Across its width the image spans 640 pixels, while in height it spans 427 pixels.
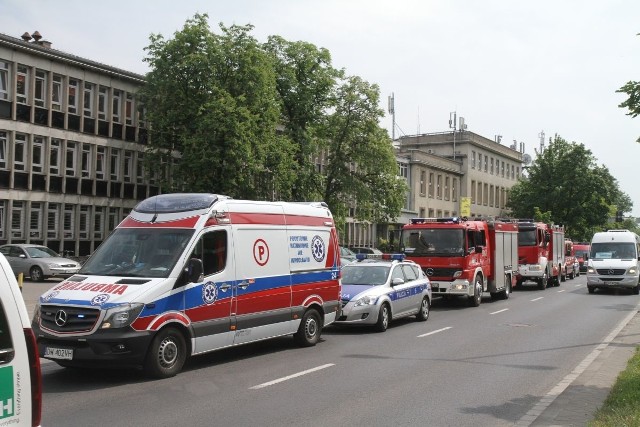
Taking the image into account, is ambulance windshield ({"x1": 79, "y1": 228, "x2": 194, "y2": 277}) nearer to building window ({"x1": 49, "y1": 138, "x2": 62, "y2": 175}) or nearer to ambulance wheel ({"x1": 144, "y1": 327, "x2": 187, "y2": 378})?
ambulance wheel ({"x1": 144, "y1": 327, "x2": 187, "y2": 378})

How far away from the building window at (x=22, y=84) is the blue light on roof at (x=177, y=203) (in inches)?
1145

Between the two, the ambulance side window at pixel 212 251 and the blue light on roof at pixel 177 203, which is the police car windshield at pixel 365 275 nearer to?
the ambulance side window at pixel 212 251

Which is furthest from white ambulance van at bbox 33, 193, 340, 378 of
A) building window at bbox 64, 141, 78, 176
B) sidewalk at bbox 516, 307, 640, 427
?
building window at bbox 64, 141, 78, 176

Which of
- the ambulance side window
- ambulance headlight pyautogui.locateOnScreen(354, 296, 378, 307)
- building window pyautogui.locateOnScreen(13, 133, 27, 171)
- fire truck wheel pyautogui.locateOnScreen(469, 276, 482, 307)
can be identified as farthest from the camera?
building window pyautogui.locateOnScreen(13, 133, 27, 171)

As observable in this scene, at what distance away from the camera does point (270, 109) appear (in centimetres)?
4009

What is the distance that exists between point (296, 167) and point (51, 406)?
35935 mm

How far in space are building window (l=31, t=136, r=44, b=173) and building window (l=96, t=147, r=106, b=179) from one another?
390 centimetres

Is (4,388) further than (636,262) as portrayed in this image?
No

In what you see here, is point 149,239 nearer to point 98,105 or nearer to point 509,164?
point 98,105

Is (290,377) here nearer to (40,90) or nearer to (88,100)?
(40,90)

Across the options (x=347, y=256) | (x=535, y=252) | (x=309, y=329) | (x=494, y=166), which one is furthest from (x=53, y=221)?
(x=494, y=166)

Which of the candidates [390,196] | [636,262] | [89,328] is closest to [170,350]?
[89,328]

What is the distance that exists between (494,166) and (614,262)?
6074cm

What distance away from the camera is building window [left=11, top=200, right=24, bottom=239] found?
37.4 metres
